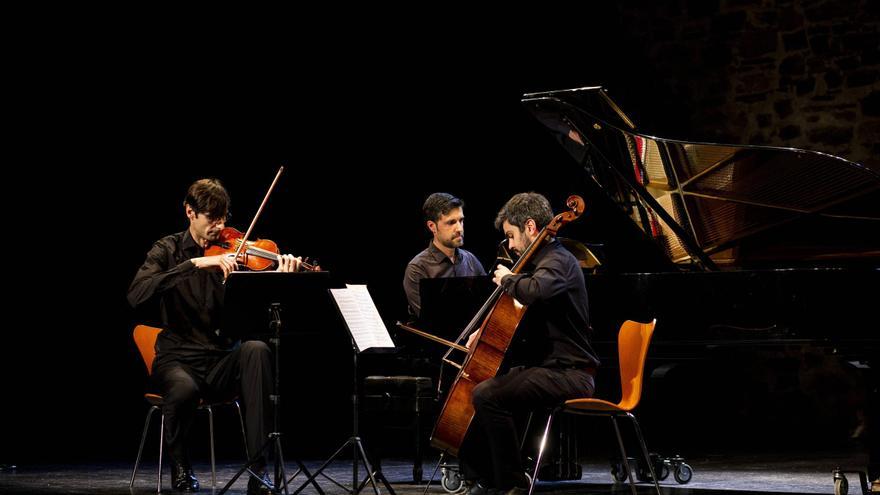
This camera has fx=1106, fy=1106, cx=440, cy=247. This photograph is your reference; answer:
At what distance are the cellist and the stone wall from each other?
408 cm

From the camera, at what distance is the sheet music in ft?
13.8

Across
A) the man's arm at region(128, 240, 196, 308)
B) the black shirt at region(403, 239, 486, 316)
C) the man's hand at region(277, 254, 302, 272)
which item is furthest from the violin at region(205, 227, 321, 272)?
the black shirt at region(403, 239, 486, 316)

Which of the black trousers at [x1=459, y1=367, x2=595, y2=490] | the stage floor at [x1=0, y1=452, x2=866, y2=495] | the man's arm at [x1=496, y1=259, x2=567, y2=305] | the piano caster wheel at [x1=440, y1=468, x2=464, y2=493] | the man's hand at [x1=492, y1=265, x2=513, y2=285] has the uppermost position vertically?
the man's hand at [x1=492, y1=265, x2=513, y2=285]

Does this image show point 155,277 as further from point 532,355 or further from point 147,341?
point 532,355

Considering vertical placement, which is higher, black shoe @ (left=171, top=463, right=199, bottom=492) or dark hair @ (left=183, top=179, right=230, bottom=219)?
dark hair @ (left=183, top=179, right=230, bottom=219)

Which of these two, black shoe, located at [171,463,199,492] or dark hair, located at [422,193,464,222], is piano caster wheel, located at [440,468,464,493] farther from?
dark hair, located at [422,193,464,222]

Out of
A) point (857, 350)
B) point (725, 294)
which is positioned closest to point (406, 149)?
point (725, 294)

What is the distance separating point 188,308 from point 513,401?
5.33 ft

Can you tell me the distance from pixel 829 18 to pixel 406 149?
11.5ft

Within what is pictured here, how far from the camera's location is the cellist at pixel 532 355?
14.1 ft

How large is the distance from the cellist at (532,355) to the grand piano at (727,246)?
2.49ft

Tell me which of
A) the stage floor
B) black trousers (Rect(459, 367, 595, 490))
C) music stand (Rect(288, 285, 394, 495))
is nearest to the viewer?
music stand (Rect(288, 285, 394, 495))

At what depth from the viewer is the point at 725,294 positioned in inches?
199

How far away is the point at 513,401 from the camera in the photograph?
4297mm
